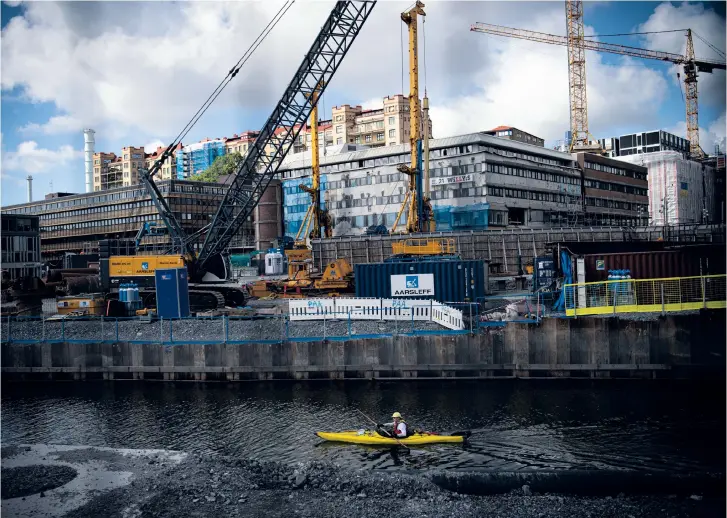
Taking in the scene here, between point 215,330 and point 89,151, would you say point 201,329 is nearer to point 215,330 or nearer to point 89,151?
point 215,330

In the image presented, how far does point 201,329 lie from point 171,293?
387cm

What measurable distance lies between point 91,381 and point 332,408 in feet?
49.5

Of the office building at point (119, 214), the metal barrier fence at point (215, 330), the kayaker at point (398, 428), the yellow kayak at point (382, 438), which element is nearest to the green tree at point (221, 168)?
the office building at point (119, 214)

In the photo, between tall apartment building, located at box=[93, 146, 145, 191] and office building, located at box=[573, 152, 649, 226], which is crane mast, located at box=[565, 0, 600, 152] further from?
tall apartment building, located at box=[93, 146, 145, 191]

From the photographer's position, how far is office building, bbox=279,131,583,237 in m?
79.1

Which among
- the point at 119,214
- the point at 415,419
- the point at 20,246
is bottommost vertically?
the point at 415,419

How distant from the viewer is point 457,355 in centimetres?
3180

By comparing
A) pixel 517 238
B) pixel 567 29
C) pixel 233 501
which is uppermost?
pixel 567 29

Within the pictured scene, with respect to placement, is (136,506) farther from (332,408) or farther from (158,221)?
(158,221)

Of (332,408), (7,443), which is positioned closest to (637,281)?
(332,408)

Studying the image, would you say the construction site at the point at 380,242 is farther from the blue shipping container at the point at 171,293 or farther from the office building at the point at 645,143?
the office building at the point at 645,143

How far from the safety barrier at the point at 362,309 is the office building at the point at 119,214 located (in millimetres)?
60597

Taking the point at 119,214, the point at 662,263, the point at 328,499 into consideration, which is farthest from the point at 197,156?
the point at 328,499

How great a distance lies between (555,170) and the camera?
90.1 m
